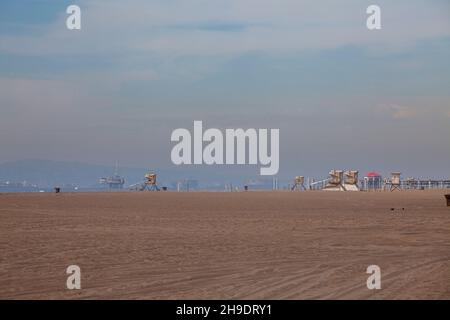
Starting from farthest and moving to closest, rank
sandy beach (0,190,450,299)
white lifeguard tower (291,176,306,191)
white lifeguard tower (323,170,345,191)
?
white lifeguard tower (291,176,306,191)
white lifeguard tower (323,170,345,191)
sandy beach (0,190,450,299)

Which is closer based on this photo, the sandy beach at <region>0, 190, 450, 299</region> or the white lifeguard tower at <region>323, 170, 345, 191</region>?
the sandy beach at <region>0, 190, 450, 299</region>

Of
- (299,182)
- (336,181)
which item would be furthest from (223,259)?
(299,182)

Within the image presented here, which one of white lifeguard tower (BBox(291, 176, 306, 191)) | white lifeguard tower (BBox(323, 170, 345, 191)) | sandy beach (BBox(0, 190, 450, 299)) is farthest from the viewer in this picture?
white lifeguard tower (BBox(291, 176, 306, 191))

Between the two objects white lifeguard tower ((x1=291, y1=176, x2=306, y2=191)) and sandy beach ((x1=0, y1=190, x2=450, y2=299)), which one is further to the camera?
white lifeguard tower ((x1=291, y1=176, x2=306, y2=191))

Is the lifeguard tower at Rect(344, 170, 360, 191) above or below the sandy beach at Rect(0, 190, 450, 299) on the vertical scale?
above

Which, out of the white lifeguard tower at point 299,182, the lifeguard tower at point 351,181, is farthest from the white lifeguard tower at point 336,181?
the white lifeguard tower at point 299,182

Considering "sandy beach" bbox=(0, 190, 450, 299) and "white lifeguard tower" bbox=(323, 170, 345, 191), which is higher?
"white lifeguard tower" bbox=(323, 170, 345, 191)

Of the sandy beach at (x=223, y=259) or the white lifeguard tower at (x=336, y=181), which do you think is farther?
the white lifeguard tower at (x=336, y=181)

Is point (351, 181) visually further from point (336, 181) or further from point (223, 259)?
point (223, 259)

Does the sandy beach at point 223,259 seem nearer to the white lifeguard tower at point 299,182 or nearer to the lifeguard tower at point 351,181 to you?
the lifeguard tower at point 351,181

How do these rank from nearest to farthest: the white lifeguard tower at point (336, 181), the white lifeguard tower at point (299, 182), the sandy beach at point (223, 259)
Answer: the sandy beach at point (223, 259) → the white lifeguard tower at point (336, 181) → the white lifeguard tower at point (299, 182)

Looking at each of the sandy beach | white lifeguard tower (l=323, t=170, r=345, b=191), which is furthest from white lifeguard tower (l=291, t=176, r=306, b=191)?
the sandy beach

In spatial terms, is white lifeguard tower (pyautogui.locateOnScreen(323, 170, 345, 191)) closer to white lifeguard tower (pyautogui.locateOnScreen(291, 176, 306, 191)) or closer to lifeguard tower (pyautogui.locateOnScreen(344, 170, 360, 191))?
lifeguard tower (pyautogui.locateOnScreen(344, 170, 360, 191))
